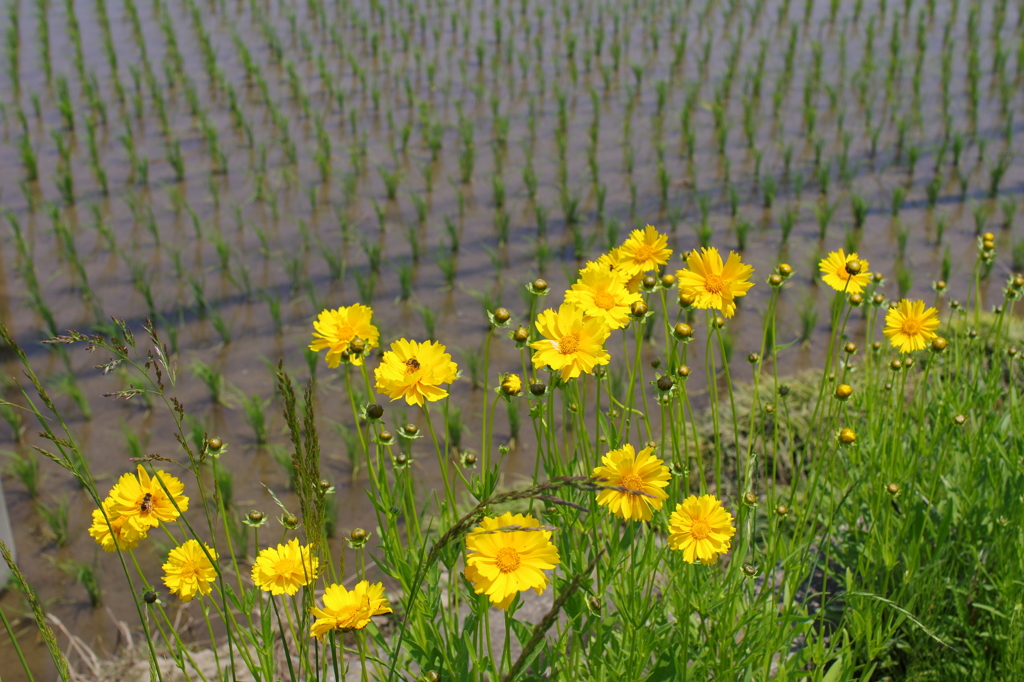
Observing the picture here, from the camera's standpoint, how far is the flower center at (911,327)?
4.93 ft

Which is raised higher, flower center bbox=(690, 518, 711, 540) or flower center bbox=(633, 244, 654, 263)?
flower center bbox=(633, 244, 654, 263)

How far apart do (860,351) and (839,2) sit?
5878mm

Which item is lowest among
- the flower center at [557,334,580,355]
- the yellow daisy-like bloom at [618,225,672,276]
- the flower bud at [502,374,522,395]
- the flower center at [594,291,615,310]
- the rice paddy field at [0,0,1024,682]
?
the rice paddy field at [0,0,1024,682]

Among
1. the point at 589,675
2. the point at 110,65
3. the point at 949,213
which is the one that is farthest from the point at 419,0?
the point at 589,675

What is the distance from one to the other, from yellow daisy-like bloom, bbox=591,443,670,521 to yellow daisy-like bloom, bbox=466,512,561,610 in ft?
0.37

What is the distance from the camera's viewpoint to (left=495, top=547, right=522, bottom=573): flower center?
1.04 metres

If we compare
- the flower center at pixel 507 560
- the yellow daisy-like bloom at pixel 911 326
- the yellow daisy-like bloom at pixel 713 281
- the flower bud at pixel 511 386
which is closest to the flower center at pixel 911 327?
the yellow daisy-like bloom at pixel 911 326

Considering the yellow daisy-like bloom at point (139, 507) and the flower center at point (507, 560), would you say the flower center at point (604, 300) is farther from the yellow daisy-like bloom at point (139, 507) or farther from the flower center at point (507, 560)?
the yellow daisy-like bloom at point (139, 507)

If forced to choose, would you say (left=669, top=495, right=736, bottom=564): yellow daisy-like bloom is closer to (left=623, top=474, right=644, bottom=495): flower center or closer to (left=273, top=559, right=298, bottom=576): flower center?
(left=623, top=474, right=644, bottom=495): flower center

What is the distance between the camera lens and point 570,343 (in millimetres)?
1180

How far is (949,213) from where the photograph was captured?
4.71 meters

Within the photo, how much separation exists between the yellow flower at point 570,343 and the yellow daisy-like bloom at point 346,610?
0.39 metres

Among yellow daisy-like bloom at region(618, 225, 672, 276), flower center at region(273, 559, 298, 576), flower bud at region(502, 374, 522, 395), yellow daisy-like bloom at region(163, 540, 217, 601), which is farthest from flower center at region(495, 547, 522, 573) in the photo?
yellow daisy-like bloom at region(618, 225, 672, 276)

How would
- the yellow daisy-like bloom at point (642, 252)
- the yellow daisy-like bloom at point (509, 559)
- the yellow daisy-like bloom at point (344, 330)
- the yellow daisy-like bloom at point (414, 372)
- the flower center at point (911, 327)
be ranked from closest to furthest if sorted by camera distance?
the yellow daisy-like bloom at point (509, 559)
the yellow daisy-like bloom at point (414, 372)
the yellow daisy-like bloom at point (344, 330)
the yellow daisy-like bloom at point (642, 252)
the flower center at point (911, 327)
